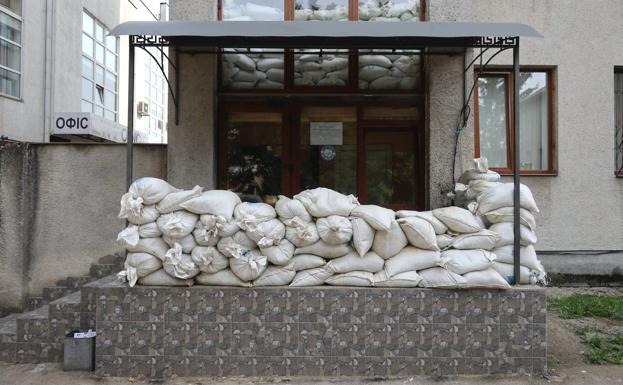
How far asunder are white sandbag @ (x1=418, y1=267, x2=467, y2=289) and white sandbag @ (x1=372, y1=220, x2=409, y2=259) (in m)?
0.34

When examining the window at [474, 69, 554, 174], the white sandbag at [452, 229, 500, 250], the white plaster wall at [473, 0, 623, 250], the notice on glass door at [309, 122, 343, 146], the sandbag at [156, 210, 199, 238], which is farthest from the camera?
the white plaster wall at [473, 0, 623, 250]

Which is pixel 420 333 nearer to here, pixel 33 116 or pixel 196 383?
pixel 196 383

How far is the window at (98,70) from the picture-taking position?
11.7 meters

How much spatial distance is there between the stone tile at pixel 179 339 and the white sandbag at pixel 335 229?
1421 millimetres

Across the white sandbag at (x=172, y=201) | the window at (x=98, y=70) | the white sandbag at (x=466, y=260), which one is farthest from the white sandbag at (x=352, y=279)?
the window at (x=98, y=70)

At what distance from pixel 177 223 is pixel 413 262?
216cm

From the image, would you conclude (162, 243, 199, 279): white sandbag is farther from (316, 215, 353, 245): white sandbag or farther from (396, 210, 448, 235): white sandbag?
(396, 210, 448, 235): white sandbag

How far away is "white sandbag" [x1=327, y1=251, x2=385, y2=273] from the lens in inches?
165

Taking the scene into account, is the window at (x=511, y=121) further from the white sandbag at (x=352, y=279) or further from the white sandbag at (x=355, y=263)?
the white sandbag at (x=352, y=279)

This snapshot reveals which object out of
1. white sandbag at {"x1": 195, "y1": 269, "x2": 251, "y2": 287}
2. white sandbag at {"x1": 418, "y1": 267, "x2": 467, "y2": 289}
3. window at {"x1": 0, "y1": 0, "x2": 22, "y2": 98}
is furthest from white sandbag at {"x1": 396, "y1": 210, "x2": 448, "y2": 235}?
window at {"x1": 0, "y1": 0, "x2": 22, "y2": 98}

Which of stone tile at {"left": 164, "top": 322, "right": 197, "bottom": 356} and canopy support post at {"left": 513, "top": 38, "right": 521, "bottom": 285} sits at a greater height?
canopy support post at {"left": 513, "top": 38, "right": 521, "bottom": 285}

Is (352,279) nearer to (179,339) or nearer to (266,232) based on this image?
(266,232)

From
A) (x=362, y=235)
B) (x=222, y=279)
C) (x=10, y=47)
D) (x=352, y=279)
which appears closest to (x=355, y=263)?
(x=352, y=279)

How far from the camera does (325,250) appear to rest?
4188 millimetres
